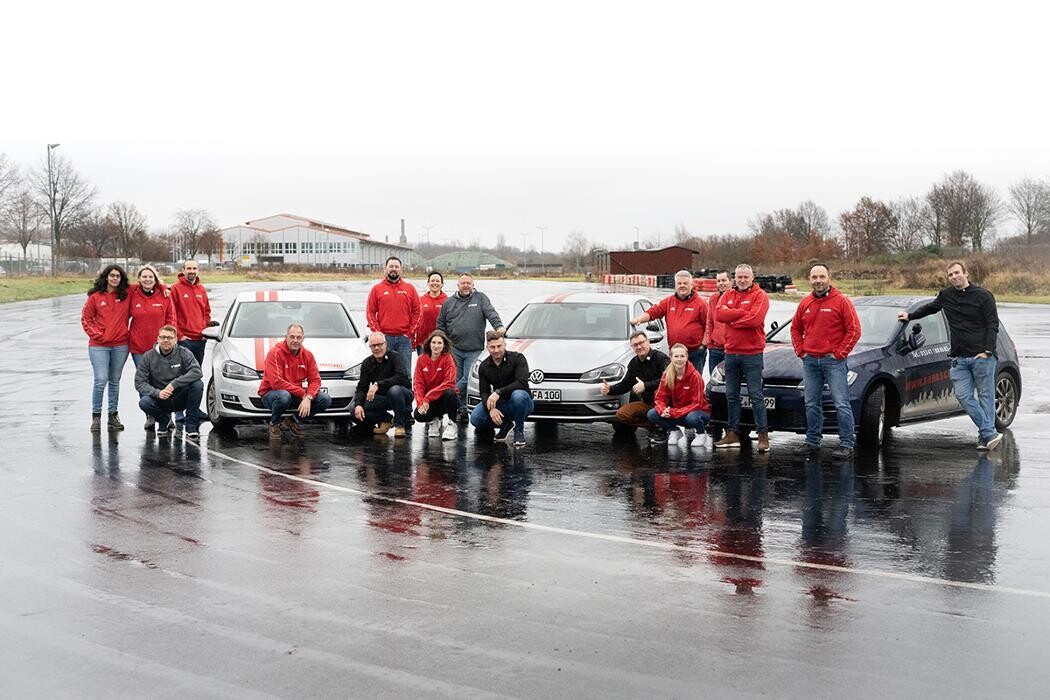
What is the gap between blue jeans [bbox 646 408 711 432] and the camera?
11656 millimetres

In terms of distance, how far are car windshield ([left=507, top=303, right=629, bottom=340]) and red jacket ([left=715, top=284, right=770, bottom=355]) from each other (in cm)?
205

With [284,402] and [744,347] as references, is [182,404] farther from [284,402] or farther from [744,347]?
[744,347]

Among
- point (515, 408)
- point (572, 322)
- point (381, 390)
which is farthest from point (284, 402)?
point (572, 322)

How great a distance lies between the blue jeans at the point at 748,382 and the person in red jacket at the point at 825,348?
45 cm

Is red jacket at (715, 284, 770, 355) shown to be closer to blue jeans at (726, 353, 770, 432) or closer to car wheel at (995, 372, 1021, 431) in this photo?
blue jeans at (726, 353, 770, 432)

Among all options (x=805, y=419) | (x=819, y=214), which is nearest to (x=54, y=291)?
(x=805, y=419)

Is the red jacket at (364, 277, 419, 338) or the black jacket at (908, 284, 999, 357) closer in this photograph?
the black jacket at (908, 284, 999, 357)

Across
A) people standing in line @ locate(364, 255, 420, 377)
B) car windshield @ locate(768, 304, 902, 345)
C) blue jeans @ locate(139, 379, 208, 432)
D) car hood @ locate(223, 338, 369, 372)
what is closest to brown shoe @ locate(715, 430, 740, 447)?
car windshield @ locate(768, 304, 902, 345)

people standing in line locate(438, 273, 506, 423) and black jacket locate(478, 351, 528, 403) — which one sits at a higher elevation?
people standing in line locate(438, 273, 506, 423)

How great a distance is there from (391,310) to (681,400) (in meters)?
4.00

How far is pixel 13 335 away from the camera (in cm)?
2812

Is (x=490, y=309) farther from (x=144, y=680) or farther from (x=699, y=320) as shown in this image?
(x=144, y=680)

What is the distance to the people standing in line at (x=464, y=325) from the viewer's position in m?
13.5

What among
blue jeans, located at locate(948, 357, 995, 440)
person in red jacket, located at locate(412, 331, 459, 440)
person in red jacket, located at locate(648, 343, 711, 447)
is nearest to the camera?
blue jeans, located at locate(948, 357, 995, 440)
